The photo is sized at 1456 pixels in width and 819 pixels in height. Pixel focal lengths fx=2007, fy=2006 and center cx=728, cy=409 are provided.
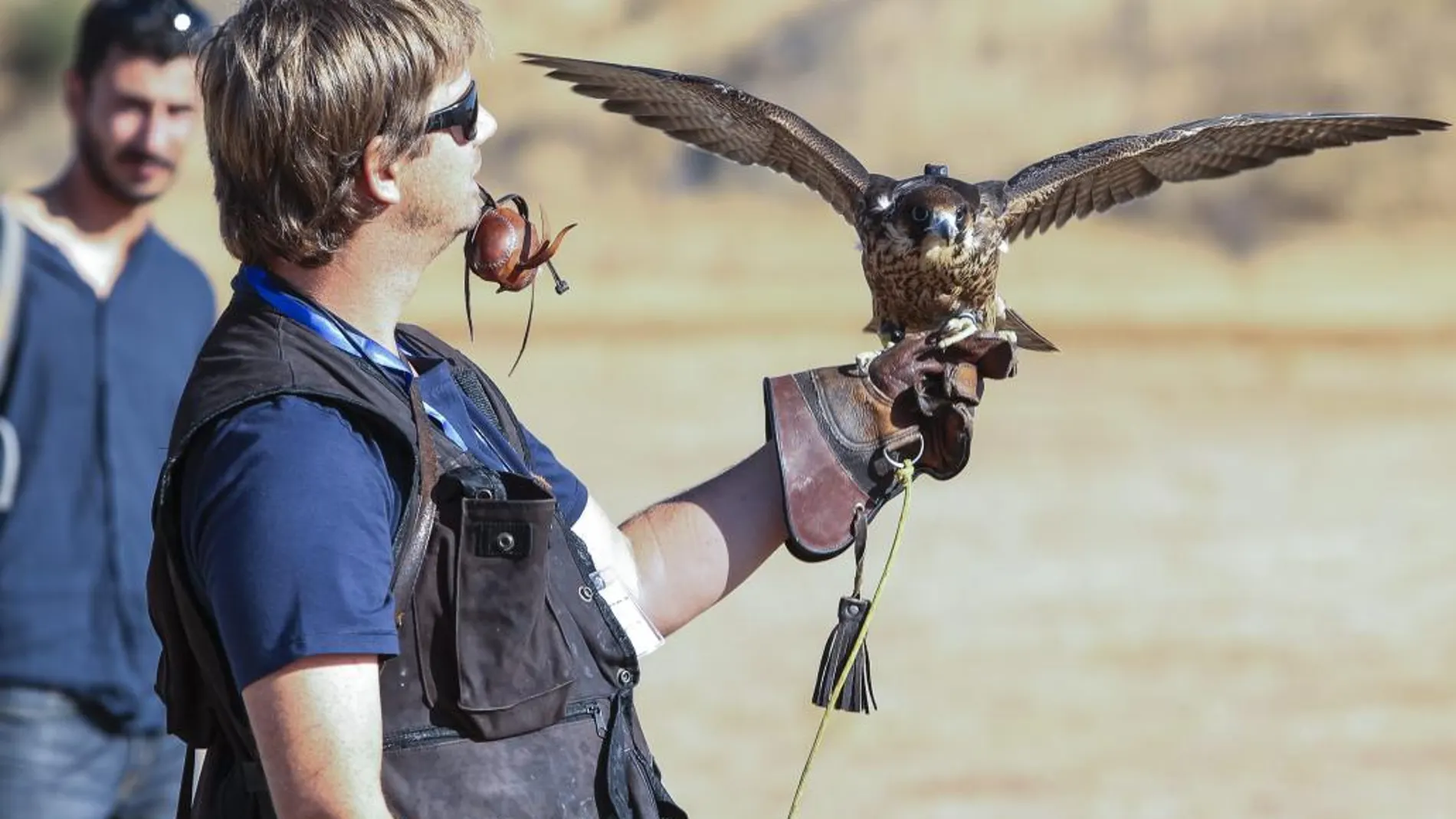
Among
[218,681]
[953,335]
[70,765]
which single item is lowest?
[70,765]

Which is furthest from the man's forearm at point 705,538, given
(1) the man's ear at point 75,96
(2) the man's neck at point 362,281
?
(1) the man's ear at point 75,96

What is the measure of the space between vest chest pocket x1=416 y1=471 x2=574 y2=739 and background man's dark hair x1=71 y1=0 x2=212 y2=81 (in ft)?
7.82

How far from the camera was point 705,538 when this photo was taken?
299 cm

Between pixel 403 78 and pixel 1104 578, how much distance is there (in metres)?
9.20

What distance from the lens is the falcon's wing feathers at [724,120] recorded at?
4766 millimetres

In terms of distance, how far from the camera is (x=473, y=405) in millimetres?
2611

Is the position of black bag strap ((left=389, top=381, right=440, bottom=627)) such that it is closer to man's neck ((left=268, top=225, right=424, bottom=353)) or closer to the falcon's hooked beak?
man's neck ((left=268, top=225, right=424, bottom=353))

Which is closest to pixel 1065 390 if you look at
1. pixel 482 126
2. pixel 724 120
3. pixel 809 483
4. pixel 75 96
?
pixel 724 120

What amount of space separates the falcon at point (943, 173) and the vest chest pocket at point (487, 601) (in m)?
2.00

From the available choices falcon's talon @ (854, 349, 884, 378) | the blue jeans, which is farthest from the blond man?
the blue jeans

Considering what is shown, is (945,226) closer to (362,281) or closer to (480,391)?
(480,391)

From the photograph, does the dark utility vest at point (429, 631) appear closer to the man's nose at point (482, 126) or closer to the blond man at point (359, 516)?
the blond man at point (359, 516)

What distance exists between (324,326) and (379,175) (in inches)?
7.5

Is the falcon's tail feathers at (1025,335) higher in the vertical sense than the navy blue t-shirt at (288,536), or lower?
higher
